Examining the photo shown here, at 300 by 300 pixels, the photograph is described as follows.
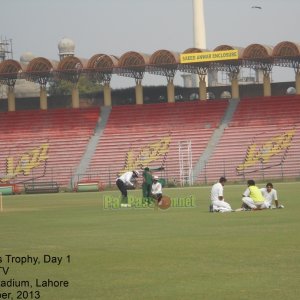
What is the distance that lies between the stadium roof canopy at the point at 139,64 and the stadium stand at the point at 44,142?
309 cm

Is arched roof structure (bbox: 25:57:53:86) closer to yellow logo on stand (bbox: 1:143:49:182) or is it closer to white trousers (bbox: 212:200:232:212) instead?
yellow logo on stand (bbox: 1:143:49:182)

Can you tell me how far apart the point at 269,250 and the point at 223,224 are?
7.57m

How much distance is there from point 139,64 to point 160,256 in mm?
59042

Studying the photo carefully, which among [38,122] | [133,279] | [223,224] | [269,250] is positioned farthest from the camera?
[38,122]

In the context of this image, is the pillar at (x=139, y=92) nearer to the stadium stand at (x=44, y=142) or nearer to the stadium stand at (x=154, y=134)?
the stadium stand at (x=154, y=134)

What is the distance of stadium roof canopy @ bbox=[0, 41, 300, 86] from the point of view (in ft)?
237

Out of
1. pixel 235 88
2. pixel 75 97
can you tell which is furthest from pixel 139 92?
pixel 235 88

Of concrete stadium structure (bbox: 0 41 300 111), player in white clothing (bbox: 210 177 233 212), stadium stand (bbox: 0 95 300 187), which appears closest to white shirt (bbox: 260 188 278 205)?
player in white clothing (bbox: 210 177 233 212)

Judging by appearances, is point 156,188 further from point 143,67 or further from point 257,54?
point 143,67

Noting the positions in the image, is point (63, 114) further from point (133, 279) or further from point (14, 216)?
point (133, 279)

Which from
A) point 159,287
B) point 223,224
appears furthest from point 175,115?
point 159,287

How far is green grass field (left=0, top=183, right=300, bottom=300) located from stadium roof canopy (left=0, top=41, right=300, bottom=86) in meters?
44.5

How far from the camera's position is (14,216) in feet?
109

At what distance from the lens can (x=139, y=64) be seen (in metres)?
75.4
